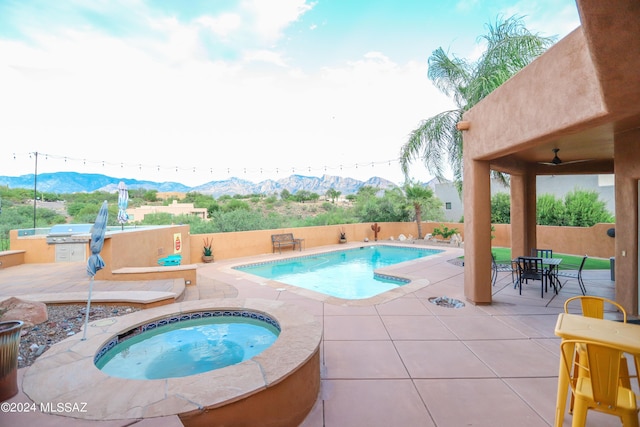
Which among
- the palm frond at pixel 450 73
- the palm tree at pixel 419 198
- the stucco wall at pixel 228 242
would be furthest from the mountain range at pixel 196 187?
the palm frond at pixel 450 73

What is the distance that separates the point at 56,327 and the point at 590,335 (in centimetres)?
583

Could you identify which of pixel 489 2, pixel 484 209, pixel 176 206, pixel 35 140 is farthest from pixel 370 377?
pixel 176 206

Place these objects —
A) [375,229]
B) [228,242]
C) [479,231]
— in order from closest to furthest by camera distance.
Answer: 1. [479,231]
2. [228,242]
3. [375,229]

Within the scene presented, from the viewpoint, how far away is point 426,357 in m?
3.50

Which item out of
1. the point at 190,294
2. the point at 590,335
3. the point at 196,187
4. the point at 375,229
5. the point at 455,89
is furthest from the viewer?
the point at 196,187

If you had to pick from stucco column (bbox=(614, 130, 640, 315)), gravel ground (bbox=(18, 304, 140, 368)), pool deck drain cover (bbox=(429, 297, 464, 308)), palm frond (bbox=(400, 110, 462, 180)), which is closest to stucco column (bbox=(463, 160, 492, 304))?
pool deck drain cover (bbox=(429, 297, 464, 308))

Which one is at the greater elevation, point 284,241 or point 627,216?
point 627,216

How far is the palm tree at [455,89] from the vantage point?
852cm

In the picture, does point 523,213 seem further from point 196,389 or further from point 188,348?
point 196,389

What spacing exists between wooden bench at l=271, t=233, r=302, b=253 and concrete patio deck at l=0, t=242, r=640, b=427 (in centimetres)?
578

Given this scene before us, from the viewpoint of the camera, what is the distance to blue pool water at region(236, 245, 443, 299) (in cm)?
816

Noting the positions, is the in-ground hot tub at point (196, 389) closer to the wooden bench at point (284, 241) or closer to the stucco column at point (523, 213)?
the stucco column at point (523, 213)

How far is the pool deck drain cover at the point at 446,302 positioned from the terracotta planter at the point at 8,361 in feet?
18.8

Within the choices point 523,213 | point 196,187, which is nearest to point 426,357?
point 523,213
